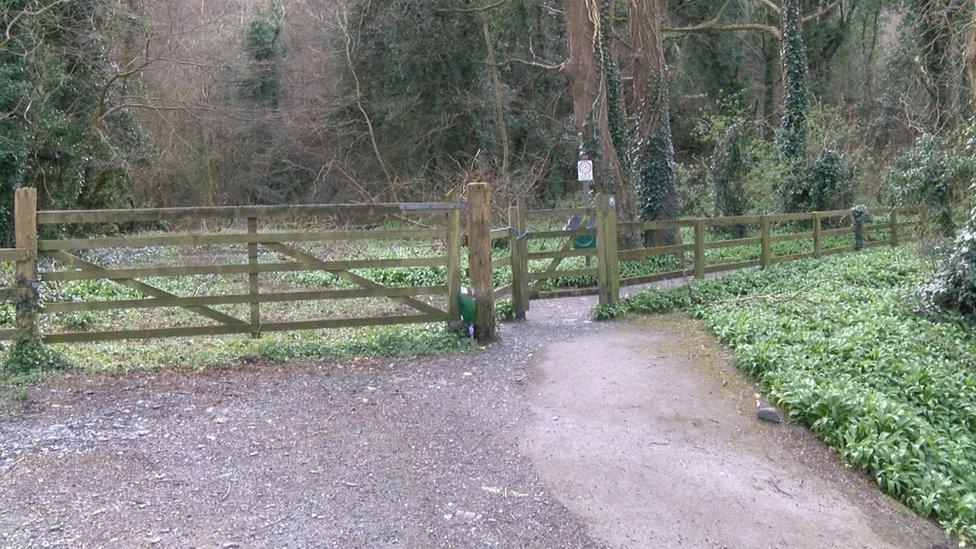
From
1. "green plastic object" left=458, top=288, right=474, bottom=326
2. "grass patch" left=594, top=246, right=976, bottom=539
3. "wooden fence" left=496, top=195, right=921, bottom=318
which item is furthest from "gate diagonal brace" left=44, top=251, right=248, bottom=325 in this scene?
"grass patch" left=594, top=246, right=976, bottom=539

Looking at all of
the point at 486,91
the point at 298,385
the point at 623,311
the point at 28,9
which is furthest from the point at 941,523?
the point at 486,91

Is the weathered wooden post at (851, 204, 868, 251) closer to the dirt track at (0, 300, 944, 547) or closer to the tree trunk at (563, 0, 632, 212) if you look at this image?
the tree trunk at (563, 0, 632, 212)

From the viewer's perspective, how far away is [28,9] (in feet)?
64.5

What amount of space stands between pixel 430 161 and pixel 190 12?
10.5 m

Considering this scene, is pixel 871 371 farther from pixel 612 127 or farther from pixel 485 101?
pixel 485 101

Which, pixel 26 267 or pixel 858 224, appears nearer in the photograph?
pixel 26 267

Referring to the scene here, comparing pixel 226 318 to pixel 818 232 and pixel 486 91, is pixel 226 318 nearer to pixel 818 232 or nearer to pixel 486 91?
pixel 818 232

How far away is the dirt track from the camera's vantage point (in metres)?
4.71

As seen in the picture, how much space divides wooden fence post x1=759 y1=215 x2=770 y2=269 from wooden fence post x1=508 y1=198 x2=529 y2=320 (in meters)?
6.23

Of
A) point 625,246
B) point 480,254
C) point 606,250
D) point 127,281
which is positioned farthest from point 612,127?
point 127,281

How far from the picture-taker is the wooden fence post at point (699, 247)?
43.1 ft

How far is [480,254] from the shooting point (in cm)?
889

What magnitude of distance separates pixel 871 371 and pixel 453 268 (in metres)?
4.20

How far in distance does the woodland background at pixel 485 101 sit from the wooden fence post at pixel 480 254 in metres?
8.42
